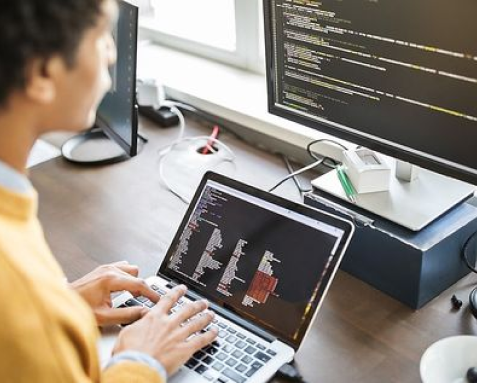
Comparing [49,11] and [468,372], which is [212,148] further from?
[49,11]

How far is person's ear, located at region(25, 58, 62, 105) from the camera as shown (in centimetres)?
61

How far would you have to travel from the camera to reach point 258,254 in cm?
101

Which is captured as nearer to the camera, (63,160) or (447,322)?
(447,322)

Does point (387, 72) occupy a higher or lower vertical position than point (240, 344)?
higher

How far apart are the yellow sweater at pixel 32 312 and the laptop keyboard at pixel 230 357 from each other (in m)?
0.23

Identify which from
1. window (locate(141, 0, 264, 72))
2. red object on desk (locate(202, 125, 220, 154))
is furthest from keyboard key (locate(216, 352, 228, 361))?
window (locate(141, 0, 264, 72))

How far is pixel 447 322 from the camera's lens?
101cm

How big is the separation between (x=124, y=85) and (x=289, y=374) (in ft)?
2.66

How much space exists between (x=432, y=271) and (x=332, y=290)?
0.17 metres

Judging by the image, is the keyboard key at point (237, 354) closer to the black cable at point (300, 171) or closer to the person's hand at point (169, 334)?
the person's hand at point (169, 334)

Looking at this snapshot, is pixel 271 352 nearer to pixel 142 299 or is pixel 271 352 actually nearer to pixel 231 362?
pixel 231 362

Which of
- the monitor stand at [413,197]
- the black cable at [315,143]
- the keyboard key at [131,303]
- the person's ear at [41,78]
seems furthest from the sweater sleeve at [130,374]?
the black cable at [315,143]

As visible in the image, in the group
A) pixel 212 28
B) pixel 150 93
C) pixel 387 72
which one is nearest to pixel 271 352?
pixel 387 72

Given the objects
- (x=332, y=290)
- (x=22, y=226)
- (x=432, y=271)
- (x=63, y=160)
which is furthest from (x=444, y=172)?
(x=63, y=160)
